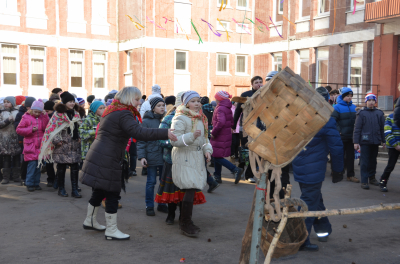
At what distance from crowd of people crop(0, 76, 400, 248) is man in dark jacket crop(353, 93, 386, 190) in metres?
0.02

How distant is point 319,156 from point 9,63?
24418 mm

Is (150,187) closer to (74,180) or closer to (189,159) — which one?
(189,159)

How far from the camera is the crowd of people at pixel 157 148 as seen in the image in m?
5.21

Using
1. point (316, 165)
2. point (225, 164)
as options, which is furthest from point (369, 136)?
point (316, 165)

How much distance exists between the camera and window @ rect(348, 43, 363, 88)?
21719mm

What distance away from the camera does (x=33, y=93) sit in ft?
85.2

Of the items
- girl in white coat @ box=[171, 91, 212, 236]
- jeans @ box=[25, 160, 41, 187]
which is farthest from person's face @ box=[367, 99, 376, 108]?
jeans @ box=[25, 160, 41, 187]

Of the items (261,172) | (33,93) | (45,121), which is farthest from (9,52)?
(261,172)

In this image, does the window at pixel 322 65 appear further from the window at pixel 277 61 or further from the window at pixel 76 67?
the window at pixel 76 67

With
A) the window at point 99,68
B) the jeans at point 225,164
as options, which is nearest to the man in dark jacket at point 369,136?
the jeans at point 225,164

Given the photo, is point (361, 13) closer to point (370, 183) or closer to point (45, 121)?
point (370, 183)

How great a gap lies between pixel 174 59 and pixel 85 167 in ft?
75.1

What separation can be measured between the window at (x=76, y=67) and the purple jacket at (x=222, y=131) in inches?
795

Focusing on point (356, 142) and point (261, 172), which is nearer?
point (261, 172)
